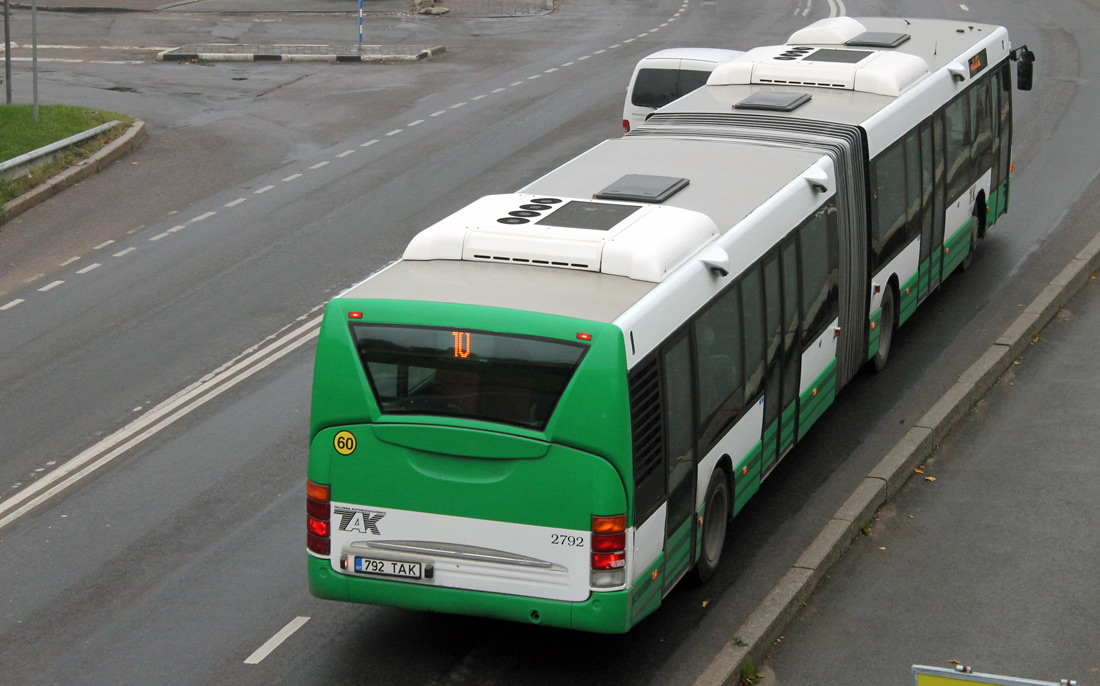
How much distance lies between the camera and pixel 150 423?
13039mm

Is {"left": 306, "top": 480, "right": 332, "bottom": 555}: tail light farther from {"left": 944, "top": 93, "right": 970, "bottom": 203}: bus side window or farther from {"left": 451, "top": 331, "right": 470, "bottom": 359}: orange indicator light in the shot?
{"left": 944, "top": 93, "right": 970, "bottom": 203}: bus side window

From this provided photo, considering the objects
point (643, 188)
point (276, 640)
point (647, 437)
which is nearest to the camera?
point (647, 437)

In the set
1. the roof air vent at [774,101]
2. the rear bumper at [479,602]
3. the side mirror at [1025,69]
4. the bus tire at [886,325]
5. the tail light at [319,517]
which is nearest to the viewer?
the rear bumper at [479,602]

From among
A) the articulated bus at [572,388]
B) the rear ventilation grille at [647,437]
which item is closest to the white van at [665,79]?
the articulated bus at [572,388]

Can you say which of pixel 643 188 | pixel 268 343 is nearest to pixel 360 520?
pixel 643 188

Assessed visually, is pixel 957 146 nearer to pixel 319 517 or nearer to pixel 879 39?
pixel 879 39

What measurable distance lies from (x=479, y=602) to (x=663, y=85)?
47.1 feet

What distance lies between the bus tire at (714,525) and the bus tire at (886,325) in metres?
4.12

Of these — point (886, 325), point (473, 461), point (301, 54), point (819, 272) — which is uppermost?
point (301, 54)

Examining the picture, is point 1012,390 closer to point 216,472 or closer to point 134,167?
point 216,472

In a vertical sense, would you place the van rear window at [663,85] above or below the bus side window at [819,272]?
above

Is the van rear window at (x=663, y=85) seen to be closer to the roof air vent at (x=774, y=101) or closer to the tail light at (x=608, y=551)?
the roof air vent at (x=774, y=101)

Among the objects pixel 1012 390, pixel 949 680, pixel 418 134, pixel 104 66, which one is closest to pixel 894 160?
pixel 1012 390

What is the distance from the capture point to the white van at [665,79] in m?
21.4
